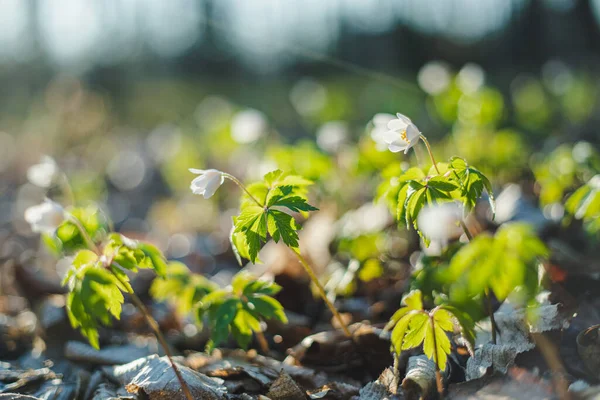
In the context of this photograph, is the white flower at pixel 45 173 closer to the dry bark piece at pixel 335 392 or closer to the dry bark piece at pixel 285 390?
the dry bark piece at pixel 285 390

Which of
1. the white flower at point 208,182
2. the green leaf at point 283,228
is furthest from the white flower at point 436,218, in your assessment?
the white flower at point 208,182

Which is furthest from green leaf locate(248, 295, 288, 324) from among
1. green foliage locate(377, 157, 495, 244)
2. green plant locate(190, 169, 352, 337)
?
green foliage locate(377, 157, 495, 244)

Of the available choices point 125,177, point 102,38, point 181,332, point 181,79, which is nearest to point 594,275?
point 181,332

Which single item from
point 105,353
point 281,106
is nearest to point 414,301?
point 105,353

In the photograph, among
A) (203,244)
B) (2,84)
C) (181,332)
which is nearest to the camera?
(181,332)

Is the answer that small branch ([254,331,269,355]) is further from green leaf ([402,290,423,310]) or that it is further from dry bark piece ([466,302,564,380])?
dry bark piece ([466,302,564,380])

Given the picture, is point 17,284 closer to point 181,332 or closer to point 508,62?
point 181,332
